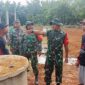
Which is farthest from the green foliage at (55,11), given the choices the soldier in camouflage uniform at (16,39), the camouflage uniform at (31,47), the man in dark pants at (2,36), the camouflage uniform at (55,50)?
the man in dark pants at (2,36)

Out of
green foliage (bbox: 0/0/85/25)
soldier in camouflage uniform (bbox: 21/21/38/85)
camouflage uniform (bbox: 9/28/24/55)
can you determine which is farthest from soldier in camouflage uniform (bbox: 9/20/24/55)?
green foliage (bbox: 0/0/85/25)

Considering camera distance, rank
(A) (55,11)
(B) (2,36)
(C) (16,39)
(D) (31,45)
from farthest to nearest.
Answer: (A) (55,11) → (C) (16,39) → (D) (31,45) → (B) (2,36)

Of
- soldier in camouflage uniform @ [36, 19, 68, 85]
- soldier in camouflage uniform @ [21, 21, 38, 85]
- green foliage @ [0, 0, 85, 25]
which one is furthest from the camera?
green foliage @ [0, 0, 85, 25]

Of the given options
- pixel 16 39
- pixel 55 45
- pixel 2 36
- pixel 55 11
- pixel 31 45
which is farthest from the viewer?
pixel 55 11

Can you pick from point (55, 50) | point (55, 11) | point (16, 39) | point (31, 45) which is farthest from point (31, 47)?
point (55, 11)

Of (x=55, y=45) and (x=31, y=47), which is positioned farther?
(x=31, y=47)

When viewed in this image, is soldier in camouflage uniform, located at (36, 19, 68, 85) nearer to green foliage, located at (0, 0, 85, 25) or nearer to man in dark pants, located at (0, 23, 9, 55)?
man in dark pants, located at (0, 23, 9, 55)

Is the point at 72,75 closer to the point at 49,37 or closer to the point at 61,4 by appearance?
the point at 49,37

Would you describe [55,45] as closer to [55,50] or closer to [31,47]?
[55,50]

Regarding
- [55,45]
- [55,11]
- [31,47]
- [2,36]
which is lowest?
[55,11]

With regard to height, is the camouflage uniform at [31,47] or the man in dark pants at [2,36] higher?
the man in dark pants at [2,36]

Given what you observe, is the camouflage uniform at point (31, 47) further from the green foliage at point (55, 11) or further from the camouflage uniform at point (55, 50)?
the green foliage at point (55, 11)

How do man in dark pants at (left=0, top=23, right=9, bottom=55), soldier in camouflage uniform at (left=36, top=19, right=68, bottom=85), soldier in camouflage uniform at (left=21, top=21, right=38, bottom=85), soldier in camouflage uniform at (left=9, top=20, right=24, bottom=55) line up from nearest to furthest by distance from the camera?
man in dark pants at (left=0, top=23, right=9, bottom=55) < soldier in camouflage uniform at (left=36, top=19, right=68, bottom=85) < soldier in camouflage uniform at (left=21, top=21, right=38, bottom=85) < soldier in camouflage uniform at (left=9, top=20, right=24, bottom=55)

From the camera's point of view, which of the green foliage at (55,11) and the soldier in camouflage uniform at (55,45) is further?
the green foliage at (55,11)
